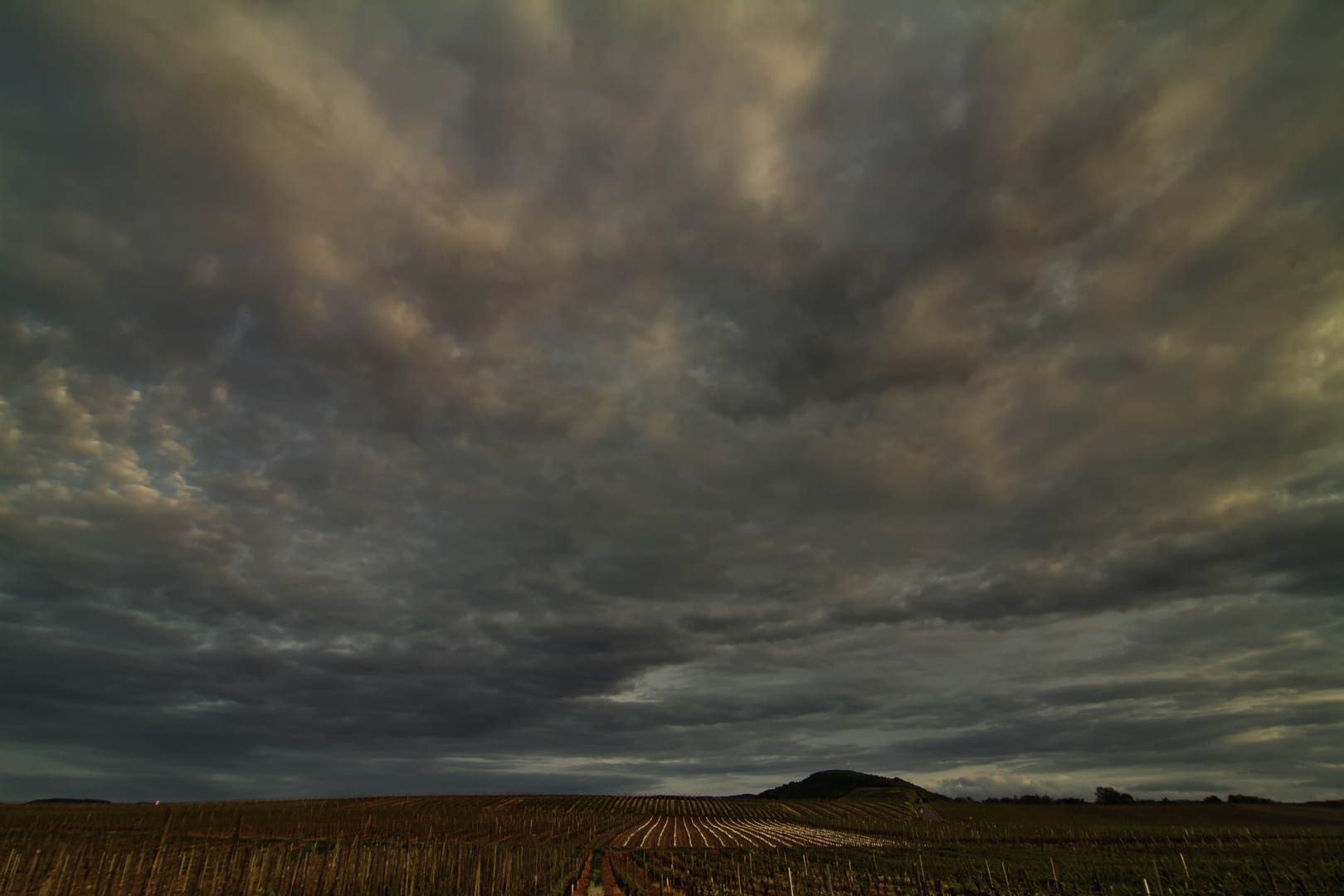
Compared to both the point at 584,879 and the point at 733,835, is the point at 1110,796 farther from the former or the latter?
the point at 584,879

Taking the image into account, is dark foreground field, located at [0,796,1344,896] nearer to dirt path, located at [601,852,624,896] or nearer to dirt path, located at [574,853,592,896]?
dirt path, located at [574,853,592,896]

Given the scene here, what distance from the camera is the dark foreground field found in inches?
1496

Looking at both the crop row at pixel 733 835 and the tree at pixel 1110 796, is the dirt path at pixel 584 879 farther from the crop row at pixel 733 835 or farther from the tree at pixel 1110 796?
the tree at pixel 1110 796

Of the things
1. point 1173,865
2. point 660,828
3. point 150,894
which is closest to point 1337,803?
point 1173,865

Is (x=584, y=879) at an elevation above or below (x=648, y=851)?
above

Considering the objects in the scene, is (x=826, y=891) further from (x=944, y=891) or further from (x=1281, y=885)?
(x=1281, y=885)

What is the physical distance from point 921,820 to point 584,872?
8163 cm

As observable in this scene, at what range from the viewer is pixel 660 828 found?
3543 inches

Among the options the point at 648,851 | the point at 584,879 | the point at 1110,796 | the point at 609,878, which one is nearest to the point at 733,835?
the point at 648,851

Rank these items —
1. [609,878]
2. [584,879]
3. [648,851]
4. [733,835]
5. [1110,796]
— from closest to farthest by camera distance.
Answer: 1. [609,878]
2. [584,879]
3. [648,851]
4. [733,835]
5. [1110,796]

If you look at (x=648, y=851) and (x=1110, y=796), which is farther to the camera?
(x=1110, y=796)

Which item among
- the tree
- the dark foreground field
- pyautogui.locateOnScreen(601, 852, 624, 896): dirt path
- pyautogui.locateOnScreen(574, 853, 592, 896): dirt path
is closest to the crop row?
the dark foreground field

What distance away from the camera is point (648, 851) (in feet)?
201

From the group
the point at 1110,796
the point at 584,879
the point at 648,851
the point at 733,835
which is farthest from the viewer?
the point at 1110,796
